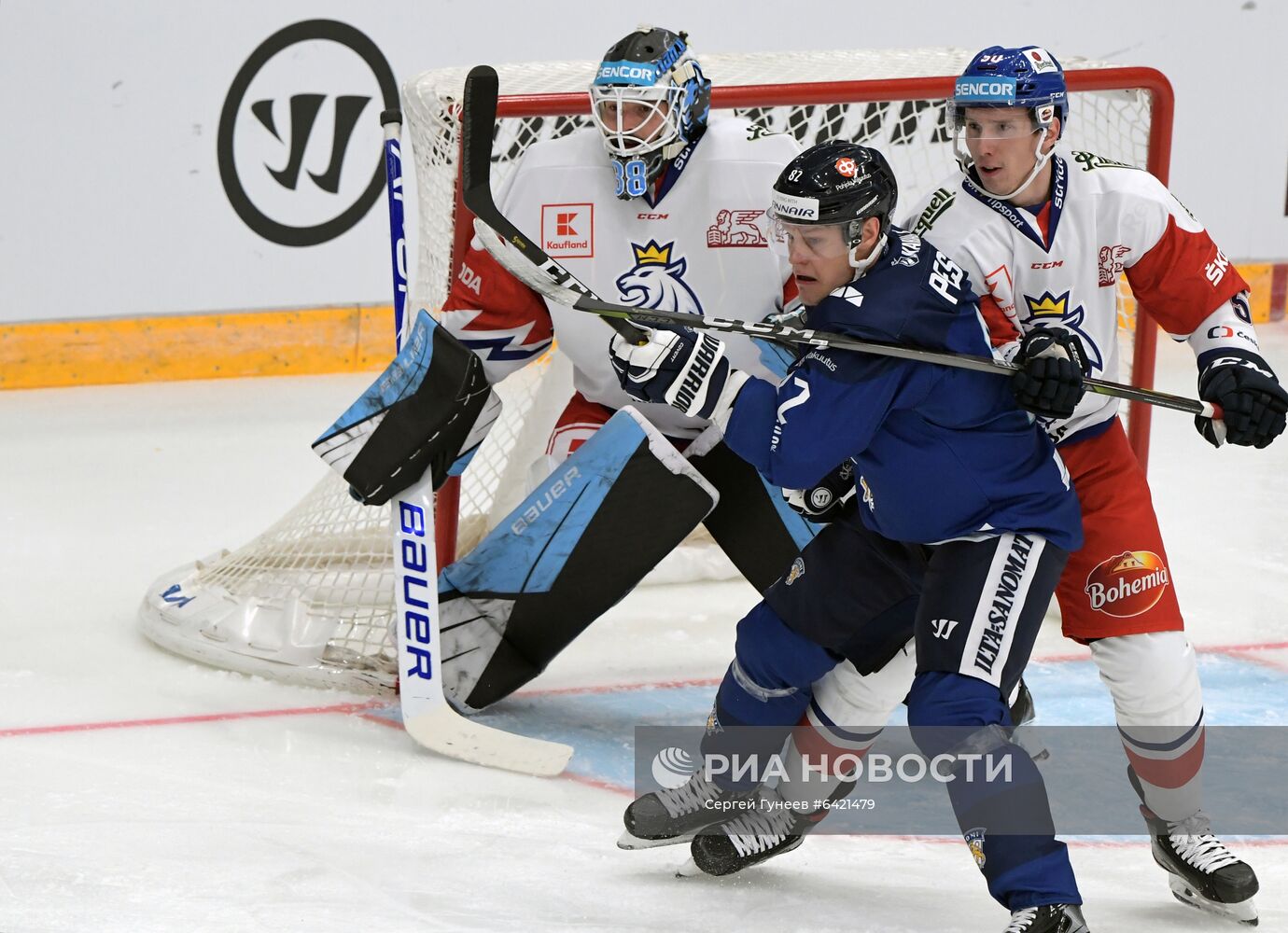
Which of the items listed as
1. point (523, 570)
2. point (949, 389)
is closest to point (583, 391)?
Result: point (523, 570)

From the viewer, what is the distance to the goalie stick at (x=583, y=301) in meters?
2.02

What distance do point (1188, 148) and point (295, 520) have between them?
4126 mm

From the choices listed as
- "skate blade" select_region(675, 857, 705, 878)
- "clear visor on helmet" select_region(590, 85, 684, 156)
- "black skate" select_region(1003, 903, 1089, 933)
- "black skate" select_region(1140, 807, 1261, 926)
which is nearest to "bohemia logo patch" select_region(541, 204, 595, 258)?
"clear visor on helmet" select_region(590, 85, 684, 156)

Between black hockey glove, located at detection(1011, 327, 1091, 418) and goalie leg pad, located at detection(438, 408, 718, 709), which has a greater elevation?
black hockey glove, located at detection(1011, 327, 1091, 418)

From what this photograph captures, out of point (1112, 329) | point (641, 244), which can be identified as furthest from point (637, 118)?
point (1112, 329)

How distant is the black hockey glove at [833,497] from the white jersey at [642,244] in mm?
560

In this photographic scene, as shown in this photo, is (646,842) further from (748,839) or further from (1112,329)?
(1112,329)

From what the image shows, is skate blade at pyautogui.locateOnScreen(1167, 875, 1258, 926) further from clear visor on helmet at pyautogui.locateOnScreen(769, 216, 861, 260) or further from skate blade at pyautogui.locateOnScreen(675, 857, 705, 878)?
clear visor on helmet at pyautogui.locateOnScreen(769, 216, 861, 260)

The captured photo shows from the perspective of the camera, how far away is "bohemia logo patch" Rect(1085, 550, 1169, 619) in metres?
2.23

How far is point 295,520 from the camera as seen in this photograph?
3461 millimetres

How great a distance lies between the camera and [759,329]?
213 cm

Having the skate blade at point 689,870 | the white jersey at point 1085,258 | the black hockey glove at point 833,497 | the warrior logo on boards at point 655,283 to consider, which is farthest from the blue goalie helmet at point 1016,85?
the skate blade at point 689,870

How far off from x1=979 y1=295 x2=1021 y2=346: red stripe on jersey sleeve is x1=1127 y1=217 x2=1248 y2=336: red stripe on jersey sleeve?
0.20 m

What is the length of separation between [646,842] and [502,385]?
69.5 inches
